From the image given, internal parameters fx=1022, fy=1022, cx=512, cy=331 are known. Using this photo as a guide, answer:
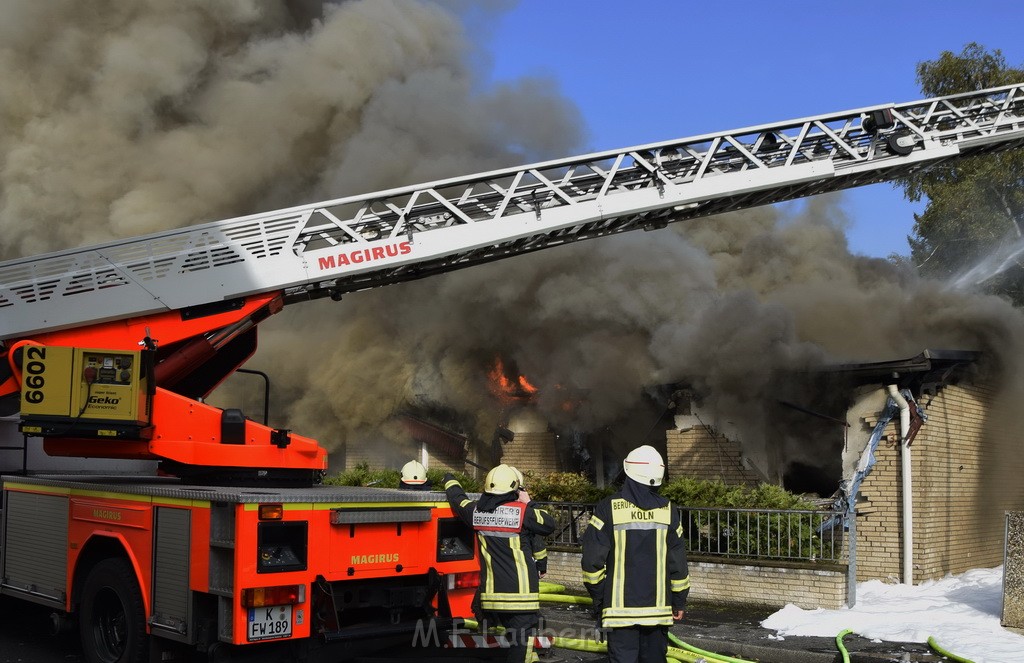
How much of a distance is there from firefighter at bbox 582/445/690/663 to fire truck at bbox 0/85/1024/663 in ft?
5.50

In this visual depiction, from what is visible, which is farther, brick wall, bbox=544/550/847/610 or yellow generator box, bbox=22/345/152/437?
brick wall, bbox=544/550/847/610

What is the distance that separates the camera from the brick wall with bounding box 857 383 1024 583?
→ 1129 cm

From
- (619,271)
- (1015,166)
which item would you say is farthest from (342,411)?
(1015,166)

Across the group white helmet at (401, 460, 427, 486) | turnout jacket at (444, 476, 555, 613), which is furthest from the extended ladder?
turnout jacket at (444, 476, 555, 613)

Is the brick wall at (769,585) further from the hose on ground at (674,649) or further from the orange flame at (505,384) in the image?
the orange flame at (505,384)

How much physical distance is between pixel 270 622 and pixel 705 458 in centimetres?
805

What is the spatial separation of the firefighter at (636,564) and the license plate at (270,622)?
6.08 feet

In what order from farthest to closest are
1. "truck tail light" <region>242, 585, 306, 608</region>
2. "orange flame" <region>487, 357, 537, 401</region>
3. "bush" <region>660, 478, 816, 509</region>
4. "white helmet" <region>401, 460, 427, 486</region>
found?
1. "orange flame" <region>487, 357, 537, 401</region>
2. "bush" <region>660, 478, 816, 509</region>
3. "white helmet" <region>401, 460, 427, 486</region>
4. "truck tail light" <region>242, 585, 306, 608</region>

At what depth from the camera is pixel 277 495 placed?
6.10 m

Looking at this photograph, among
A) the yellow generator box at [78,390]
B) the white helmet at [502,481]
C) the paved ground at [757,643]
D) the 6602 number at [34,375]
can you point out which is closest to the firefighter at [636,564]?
the white helmet at [502,481]

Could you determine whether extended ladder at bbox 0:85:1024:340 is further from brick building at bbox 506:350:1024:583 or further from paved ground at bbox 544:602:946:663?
paved ground at bbox 544:602:946:663

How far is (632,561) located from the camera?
539cm

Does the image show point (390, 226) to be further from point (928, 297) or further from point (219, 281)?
point (928, 297)

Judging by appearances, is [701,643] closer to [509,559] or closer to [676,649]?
[676,649]
